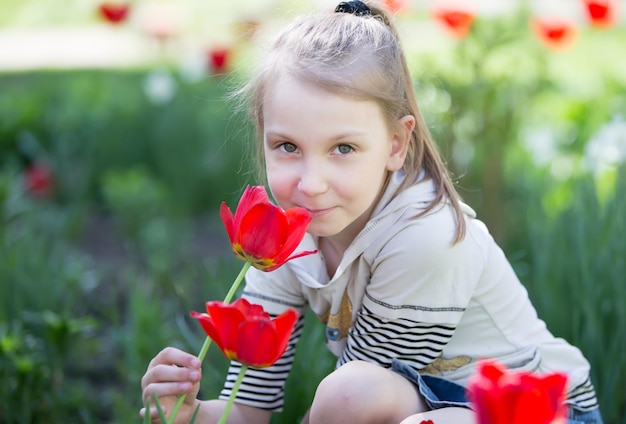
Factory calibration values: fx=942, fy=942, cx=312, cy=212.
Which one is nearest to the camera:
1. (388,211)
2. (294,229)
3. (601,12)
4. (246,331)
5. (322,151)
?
(246,331)

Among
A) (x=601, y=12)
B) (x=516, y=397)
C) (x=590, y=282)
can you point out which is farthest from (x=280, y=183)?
(x=601, y=12)

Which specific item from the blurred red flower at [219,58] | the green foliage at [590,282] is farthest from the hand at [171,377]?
the blurred red flower at [219,58]

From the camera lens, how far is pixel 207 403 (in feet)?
5.01

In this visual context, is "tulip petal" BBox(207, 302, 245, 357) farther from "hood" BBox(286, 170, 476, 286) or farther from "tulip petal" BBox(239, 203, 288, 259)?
"hood" BBox(286, 170, 476, 286)

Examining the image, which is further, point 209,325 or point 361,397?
point 361,397

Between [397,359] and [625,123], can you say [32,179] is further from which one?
[397,359]

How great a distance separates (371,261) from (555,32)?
2193 mm

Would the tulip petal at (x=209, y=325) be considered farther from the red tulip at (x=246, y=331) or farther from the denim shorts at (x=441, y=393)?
the denim shorts at (x=441, y=393)

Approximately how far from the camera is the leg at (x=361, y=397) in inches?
53.2

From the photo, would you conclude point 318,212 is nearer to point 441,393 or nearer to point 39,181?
point 441,393

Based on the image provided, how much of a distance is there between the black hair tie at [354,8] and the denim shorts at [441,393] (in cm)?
58

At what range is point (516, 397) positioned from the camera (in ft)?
2.72

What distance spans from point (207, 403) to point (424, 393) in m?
0.35

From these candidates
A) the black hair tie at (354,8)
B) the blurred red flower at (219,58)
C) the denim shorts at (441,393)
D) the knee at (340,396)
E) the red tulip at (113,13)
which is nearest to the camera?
the knee at (340,396)
